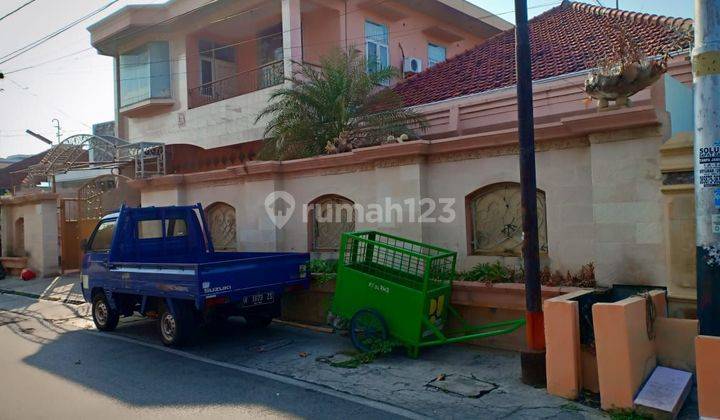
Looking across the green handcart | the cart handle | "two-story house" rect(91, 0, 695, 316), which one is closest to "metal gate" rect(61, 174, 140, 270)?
"two-story house" rect(91, 0, 695, 316)

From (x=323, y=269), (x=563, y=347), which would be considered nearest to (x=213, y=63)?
(x=323, y=269)

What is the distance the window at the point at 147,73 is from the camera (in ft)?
59.5

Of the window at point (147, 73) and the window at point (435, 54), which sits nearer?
the window at point (147, 73)

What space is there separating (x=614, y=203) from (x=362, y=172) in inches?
175

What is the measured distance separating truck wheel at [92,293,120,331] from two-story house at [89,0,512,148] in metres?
6.95

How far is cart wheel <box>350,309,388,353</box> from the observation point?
7.14 m

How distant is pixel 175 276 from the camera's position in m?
7.83

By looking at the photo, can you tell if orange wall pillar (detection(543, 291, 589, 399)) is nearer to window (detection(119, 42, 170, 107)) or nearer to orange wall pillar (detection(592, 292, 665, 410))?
orange wall pillar (detection(592, 292, 665, 410))

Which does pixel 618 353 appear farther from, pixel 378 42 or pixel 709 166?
pixel 378 42

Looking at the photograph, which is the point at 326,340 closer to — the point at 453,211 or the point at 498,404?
the point at 453,211

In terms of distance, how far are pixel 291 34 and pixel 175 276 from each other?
8.62 metres

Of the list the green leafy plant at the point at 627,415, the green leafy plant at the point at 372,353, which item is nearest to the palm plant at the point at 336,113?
the green leafy plant at the point at 372,353

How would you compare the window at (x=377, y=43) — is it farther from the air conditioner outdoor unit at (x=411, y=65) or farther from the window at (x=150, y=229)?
the window at (x=150, y=229)

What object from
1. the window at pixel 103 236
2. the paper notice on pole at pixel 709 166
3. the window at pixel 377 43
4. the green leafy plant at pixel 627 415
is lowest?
the green leafy plant at pixel 627 415
